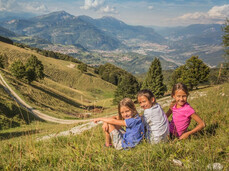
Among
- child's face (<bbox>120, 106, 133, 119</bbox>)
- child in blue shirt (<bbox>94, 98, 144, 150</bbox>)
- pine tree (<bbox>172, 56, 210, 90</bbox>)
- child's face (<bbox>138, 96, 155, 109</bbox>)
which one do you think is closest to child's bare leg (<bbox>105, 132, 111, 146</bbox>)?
child in blue shirt (<bbox>94, 98, 144, 150</bbox>)

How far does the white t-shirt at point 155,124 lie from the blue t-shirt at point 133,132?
0.72 feet

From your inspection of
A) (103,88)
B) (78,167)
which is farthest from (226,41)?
(103,88)

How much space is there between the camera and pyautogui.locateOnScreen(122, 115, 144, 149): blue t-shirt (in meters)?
3.95

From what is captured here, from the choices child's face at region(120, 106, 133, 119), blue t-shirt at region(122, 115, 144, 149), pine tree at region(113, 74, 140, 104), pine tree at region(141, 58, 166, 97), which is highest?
child's face at region(120, 106, 133, 119)

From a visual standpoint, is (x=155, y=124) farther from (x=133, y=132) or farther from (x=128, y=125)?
(x=128, y=125)

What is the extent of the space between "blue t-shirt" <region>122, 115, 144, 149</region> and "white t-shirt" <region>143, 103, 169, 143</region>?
219 millimetres

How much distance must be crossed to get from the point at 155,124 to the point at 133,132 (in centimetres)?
60

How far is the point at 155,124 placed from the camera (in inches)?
159

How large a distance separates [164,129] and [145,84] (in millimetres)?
40015

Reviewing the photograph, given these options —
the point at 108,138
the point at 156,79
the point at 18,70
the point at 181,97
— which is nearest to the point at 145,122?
the point at 108,138

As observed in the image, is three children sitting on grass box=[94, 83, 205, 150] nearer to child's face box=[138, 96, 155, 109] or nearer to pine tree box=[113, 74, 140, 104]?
child's face box=[138, 96, 155, 109]

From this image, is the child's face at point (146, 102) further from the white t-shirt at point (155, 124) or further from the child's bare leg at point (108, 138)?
the child's bare leg at point (108, 138)

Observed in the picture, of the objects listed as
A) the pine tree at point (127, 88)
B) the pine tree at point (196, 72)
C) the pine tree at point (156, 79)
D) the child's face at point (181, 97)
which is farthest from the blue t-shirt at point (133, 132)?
the pine tree at point (127, 88)

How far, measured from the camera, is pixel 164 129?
399cm
